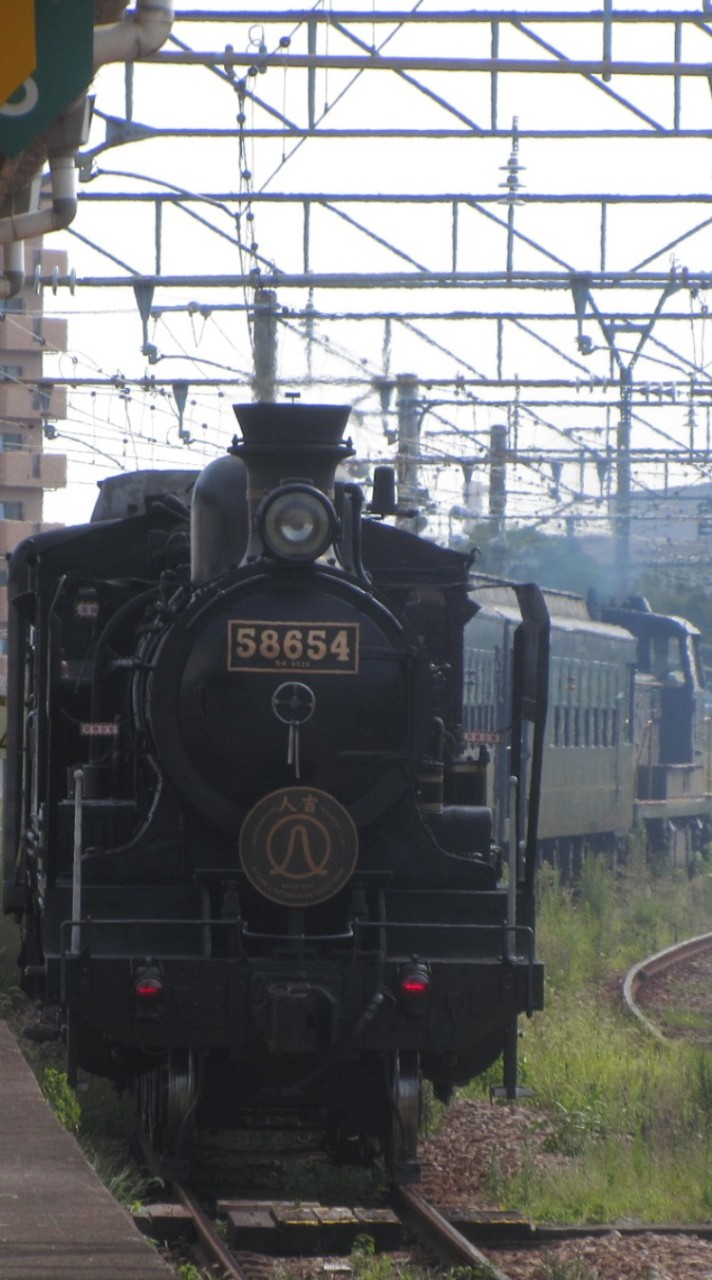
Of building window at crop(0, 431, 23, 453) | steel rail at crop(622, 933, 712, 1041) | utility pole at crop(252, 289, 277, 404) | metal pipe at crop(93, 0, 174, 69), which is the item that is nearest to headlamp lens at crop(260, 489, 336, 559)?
metal pipe at crop(93, 0, 174, 69)

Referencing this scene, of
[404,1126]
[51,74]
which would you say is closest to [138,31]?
[51,74]

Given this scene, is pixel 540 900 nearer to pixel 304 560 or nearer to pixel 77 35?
pixel 304 560

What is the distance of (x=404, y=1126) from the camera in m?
8.46

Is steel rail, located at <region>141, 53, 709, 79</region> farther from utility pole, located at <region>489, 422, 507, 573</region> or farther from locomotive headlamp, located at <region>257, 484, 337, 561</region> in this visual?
utility pole, located at <region>489, 422, 507, 573</region>

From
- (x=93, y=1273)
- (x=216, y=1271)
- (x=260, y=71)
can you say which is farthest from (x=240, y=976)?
(x=260, y=71)

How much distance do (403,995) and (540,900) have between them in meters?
9.25

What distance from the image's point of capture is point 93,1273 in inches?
192

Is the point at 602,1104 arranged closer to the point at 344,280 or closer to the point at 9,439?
the point at 344,280

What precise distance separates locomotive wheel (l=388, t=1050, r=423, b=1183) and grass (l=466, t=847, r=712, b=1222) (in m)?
0.47

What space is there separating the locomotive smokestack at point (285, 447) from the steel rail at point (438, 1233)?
9.37 feet

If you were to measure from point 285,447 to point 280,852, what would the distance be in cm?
179

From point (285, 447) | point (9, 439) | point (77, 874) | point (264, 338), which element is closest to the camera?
point (77, 874)

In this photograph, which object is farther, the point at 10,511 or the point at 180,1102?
the point at 10,511

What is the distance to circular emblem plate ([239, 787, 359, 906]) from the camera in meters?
8.55
